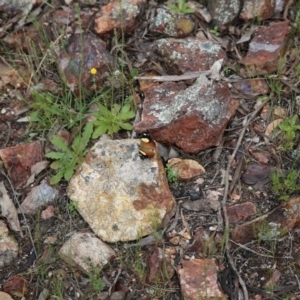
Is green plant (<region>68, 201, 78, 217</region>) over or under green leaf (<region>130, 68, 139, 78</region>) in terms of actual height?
under

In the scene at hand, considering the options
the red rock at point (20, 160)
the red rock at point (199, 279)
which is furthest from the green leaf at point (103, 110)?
the red rock at point (199, 279)

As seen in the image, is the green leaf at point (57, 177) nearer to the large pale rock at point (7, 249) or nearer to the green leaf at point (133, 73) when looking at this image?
the large pale rock at point (7, 249)

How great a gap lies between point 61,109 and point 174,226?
113cm

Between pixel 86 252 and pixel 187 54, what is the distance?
1506mm

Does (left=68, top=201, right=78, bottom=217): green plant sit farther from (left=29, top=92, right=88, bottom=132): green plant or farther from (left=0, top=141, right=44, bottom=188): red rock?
(left=29, top=92, right=88, bottom=132): green plant

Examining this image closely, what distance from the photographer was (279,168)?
3.33 metres

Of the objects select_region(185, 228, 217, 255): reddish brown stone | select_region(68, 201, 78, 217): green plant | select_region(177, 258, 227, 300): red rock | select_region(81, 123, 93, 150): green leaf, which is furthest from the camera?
select_region(81, 123, 93, 150): green leaf

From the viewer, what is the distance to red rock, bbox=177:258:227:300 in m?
2.94

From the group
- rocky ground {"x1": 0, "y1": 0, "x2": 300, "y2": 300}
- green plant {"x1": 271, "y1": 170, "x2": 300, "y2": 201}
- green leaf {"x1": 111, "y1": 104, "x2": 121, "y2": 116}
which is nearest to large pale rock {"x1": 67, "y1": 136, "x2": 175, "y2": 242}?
rocky ground {"x1": 0, "y1": 0, "x2": 300, "y2": 300}

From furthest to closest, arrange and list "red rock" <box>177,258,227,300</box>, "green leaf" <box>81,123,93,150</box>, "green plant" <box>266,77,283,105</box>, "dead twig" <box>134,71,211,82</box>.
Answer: "dead twig" <box>134,71,211,82</box>, "green plant" <box>266,77,283,105</box>, "green leaf" <box>81,123,93,150</box>, "red rock" <box>177,258,227,300</box>

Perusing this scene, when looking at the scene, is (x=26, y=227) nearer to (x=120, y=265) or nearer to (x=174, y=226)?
(x=120, y=265)

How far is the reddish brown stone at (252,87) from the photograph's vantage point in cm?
369

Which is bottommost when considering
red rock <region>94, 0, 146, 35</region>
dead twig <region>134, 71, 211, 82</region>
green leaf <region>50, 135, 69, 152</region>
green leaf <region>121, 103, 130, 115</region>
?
green leaf <region>50, 135, 69, 152</region>

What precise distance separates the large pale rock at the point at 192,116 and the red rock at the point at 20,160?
0.68m
